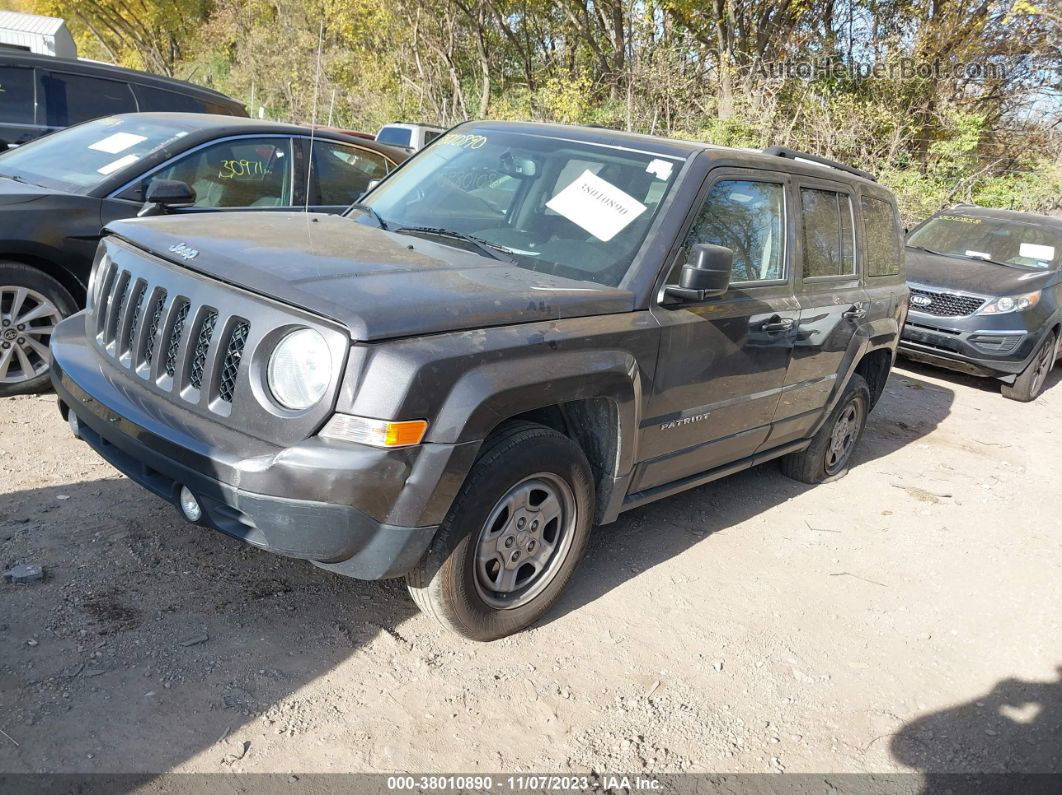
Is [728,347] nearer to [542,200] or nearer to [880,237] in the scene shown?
[542,200]

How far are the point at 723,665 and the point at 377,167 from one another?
14.9ft

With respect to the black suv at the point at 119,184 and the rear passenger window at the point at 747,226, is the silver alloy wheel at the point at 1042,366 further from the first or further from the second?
the black suv at the point at 119,184

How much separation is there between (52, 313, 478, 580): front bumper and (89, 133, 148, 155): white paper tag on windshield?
321cm

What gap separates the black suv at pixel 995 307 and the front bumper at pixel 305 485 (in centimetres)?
778

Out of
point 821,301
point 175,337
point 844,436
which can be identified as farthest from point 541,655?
point 844,436

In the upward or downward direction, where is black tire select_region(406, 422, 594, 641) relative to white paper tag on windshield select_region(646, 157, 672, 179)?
downward

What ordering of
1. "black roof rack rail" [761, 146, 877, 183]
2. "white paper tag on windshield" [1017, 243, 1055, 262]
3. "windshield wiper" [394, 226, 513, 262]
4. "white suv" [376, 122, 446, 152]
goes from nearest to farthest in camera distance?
"windshield wiper" [394, 226, 513, 262], "black roof rack rail" [761, 146, 877, 183], "white paper tag on windshield" [1017, 243, 1055, 262], "white suv" [376, 122, 446, 152]

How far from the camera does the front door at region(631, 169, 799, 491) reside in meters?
3.77

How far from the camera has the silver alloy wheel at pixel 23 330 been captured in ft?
16.1

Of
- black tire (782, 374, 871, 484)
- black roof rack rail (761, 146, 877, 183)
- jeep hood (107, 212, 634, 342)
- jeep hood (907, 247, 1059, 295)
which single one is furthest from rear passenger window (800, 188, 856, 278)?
jeep hood (907, 247, 1059, 295)

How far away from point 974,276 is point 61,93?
30.1 feet

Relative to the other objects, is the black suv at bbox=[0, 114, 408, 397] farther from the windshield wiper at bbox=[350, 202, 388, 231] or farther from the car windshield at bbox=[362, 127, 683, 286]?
the car windshield at bbox=[362, 127, 683, 286]

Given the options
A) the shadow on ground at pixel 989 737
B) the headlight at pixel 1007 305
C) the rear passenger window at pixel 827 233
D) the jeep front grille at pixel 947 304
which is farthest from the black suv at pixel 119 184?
the headlight at pixel 1007 305

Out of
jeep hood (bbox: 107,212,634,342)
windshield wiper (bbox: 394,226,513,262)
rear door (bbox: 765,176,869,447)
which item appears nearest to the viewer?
jeep hood (bbox: 107,212,634,342)
